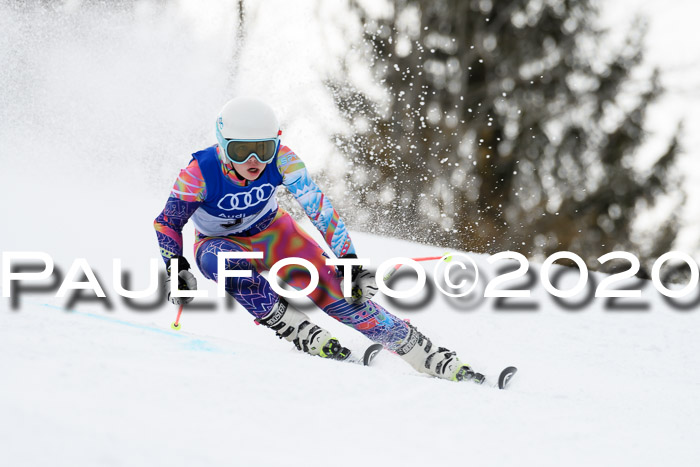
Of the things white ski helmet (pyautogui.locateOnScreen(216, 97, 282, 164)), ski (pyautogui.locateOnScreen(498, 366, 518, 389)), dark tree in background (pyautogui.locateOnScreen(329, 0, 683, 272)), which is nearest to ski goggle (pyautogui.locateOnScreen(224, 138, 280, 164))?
white ski helmet (pyautogui.locateOnScreen(216, 97, 282, 164))

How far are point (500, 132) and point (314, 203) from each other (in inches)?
575

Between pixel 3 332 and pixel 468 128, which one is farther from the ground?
pixel 468 128

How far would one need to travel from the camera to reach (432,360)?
345 cm

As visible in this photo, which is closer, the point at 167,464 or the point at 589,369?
the point at 167,464

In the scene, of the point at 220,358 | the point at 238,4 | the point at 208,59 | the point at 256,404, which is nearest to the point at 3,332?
the point at 220,358

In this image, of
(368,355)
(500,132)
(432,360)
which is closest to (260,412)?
(432,360)

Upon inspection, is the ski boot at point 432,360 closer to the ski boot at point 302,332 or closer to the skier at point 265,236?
the skier at point 265,236

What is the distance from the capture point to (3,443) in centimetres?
134

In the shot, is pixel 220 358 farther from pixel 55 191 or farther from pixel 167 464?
pixel 55 191

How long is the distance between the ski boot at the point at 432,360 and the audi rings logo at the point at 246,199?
94 centimetres

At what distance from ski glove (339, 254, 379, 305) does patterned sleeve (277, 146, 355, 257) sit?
0.08 meters

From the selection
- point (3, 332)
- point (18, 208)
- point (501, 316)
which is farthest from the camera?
point (18, 208)

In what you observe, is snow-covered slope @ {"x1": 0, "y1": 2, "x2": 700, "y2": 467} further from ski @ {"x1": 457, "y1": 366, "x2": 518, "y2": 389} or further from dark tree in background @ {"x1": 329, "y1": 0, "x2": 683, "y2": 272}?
dark tree in background @ {"x1": 329, "y1": 0, "x2": 683, "y2": 272}

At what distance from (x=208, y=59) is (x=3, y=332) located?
36.9ft
